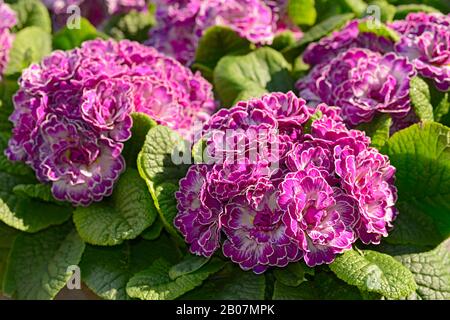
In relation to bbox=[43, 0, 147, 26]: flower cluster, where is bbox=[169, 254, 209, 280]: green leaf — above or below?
above

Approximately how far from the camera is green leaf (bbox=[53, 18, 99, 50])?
7.63 ft

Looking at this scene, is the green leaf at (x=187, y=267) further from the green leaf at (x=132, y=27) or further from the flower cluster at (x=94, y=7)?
the flower cluster at (x=94, y=7)

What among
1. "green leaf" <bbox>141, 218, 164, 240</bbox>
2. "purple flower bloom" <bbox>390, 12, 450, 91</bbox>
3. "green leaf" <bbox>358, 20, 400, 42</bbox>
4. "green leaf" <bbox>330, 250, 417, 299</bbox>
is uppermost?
"purple flower bloom" <bbox>390, 12, 450, 91</bbox>

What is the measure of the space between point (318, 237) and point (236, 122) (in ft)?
1.02

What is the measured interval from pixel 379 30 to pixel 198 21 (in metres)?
0.54

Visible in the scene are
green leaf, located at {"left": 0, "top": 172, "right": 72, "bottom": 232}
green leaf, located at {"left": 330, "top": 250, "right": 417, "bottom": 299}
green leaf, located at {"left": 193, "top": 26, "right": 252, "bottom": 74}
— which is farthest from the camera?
green leaf, located at {"left": 193, "top": 26, "right": 252, "bottom": 74}

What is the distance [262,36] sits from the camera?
7.21ft

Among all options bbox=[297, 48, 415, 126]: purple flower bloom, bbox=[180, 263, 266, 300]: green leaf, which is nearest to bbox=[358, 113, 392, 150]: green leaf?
bbox=[297, 48, 415, 126]: purple flower bloom

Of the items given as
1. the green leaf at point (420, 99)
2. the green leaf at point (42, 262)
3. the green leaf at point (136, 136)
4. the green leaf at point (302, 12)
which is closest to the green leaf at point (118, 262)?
the green leaf at point (42, 262)

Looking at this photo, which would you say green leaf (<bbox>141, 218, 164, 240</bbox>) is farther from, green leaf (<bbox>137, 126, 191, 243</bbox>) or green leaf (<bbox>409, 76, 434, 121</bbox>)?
green leaf (<bbox>409, 76, 434, 121</bbox>)

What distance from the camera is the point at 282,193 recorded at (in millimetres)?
1444

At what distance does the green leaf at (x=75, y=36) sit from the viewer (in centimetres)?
233

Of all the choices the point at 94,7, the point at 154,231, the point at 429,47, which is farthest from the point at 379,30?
the point at 94,7

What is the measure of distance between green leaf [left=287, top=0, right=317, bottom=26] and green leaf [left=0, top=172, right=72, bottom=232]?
0.97m
